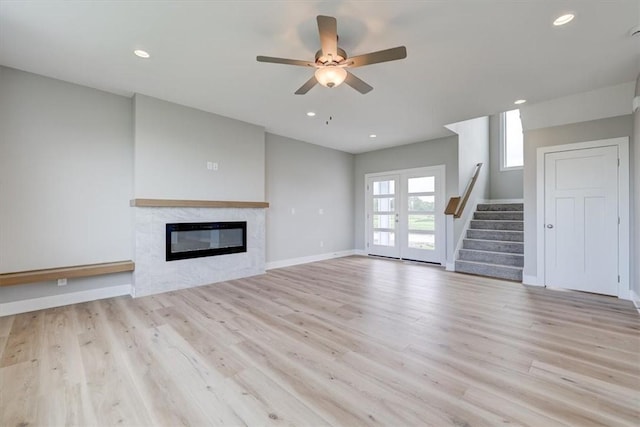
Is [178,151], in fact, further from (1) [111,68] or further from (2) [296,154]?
(2) [296,154]

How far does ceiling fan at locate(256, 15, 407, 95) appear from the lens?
2.09 m

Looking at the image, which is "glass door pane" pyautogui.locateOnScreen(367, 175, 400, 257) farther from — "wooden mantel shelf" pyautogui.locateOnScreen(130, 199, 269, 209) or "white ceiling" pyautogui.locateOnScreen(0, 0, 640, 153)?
"wooden mantel shelf" pyautogui.locateOnScreen(130, 199, 269, 209)

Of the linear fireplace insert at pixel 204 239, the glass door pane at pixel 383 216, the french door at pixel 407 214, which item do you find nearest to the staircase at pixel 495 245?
the french door at pixel 407 214

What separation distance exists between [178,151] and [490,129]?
24.3 feet

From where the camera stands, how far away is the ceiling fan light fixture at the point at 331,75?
242cm

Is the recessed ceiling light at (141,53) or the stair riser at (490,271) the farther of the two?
the stair riser at (490,271)

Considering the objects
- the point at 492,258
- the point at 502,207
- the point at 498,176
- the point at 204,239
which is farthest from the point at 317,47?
the point at 498,176

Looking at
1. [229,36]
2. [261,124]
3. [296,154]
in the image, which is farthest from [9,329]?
[296,154]

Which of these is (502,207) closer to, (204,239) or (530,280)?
(530,280)

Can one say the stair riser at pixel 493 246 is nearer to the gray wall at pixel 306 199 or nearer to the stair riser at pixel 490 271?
the stair riser at pixel 490 271

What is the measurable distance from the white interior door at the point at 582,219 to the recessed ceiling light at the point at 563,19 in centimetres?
249

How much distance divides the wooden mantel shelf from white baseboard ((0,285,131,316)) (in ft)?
3.98

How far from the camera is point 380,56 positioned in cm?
222

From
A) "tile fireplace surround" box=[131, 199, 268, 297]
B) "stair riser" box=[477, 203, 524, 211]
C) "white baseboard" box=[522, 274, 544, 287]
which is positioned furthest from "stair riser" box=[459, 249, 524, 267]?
"tile fireplace surround" box=[131, 199, 268, 297]
